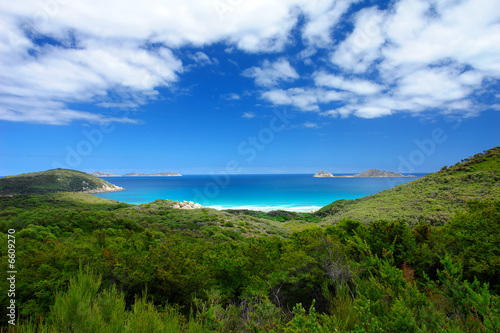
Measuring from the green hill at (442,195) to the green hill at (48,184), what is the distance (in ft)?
347

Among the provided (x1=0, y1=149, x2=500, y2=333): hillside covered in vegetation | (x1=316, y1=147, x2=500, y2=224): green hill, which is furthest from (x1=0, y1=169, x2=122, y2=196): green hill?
(x1=0, y1=149, x2=500, y2=333): hillside covered in vegetation

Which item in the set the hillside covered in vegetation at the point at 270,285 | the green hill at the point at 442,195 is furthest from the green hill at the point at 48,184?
the hillside covered in vegetation at the point at 270,285

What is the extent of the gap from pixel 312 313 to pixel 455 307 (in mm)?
2280

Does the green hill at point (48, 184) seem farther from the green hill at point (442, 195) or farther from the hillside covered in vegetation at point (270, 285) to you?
the hillside covered in vegetation at point (270, 285)

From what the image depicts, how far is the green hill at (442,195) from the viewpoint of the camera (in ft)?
101

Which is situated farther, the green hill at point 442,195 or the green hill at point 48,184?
the green hill at point 48,184

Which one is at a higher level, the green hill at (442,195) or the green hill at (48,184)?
the green hill at (48,184)

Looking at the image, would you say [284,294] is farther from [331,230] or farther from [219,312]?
[331,230]

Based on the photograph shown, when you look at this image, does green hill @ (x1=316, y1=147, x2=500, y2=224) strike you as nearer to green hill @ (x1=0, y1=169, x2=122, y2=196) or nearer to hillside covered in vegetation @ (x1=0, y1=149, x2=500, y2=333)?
hillside covered in vegetation @ (x1=0, y1=149, x2=500, y2=333)

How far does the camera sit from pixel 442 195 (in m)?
36.8

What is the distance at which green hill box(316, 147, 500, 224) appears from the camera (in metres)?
30.9

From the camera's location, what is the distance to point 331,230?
14141 millimetres

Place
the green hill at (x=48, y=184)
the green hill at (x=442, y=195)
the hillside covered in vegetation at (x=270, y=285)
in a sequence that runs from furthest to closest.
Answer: the green hill at (x=48, y=184)
the green hill at (x=442, y=195)
the hillside covered in vegetation at (x=270, y=285)

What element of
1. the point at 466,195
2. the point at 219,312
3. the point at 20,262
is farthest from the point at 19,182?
the point at 466,195
